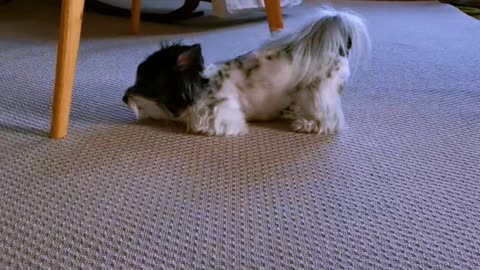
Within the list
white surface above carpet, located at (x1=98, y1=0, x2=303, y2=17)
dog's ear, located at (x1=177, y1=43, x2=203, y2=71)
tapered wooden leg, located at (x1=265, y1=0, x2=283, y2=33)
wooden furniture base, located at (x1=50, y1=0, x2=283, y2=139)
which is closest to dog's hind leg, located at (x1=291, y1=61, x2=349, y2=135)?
dog's ear, located at (x1=177, y1=43, x2=203, y2=71)

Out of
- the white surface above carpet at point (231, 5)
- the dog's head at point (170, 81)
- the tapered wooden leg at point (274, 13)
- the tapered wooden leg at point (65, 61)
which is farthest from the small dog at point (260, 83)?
the white surface above carpet at point (231, 5)

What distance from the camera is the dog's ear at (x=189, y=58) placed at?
1039 millimetres

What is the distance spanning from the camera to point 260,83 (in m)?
1.11

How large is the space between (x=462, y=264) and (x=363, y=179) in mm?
251

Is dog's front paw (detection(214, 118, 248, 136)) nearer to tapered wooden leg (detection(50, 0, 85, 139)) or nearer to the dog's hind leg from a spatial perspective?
the dog's hind leg

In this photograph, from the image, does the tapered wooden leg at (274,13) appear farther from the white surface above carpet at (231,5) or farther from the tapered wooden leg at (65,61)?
the tapered wooden leg at (65,61)

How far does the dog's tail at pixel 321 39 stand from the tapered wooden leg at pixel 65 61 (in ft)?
1.29

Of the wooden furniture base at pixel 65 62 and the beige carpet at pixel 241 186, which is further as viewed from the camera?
the wooden furniture base at pixel 65 62

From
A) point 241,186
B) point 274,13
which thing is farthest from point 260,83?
point 274,13

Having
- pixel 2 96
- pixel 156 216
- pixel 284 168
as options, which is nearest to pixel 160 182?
pixel 156 216

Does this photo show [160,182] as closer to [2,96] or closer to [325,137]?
[325,137]

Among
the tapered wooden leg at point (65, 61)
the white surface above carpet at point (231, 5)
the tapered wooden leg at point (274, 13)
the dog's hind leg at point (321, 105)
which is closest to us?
the tapered wooden leg at point (65, 61)

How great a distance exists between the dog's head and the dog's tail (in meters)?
0.19

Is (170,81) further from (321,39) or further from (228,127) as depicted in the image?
(321,39)
